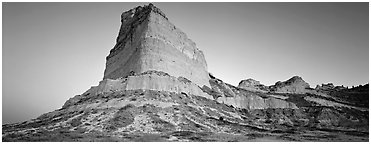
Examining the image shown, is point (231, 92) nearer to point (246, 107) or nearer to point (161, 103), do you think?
point (246, 107)

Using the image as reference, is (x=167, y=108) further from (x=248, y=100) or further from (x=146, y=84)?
(x=248, y=100)

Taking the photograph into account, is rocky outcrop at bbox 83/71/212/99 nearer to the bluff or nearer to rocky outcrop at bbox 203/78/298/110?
the bluff

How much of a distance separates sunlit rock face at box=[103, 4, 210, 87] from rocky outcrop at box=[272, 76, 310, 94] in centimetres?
3947

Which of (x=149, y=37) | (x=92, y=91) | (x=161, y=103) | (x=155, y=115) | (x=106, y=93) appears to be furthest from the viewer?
(x=149, y=37)

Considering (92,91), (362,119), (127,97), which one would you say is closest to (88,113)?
(127,97)

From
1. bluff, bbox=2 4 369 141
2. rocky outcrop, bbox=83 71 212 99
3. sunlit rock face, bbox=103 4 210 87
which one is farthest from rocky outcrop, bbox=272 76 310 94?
rocky outcrop, bbox=83 71 212 99

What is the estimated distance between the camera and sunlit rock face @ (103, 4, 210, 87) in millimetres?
53781

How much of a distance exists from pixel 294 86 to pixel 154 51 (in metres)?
62.2

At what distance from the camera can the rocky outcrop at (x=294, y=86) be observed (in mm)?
96431

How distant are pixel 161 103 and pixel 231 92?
1132 inches

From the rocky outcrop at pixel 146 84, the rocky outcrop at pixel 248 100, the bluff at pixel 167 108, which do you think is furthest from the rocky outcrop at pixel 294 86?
the rocky outcrop at pixel 146 84

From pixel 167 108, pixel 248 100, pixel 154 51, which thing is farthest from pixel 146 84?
pixel 248 100

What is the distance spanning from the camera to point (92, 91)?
5188 centimetres

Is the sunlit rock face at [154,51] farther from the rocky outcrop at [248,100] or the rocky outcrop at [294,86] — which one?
the rocky outcrop at [294,86]
